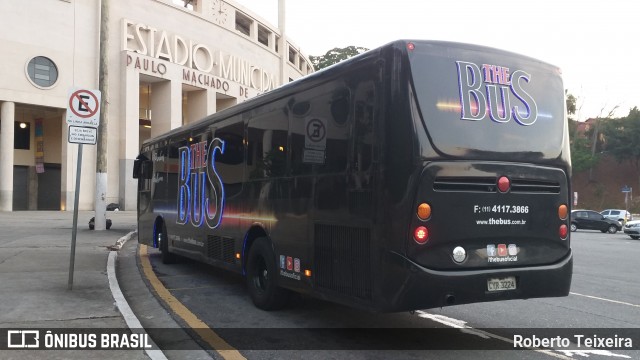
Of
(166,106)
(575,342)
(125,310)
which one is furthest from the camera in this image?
(166,106)

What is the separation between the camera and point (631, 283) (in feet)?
34.7

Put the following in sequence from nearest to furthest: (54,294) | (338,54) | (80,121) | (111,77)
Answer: (54,294)
(80,121)
(111,77)
(338,54)

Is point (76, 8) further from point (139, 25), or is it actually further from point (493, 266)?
point (493, 266)

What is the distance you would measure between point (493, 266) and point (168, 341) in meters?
3.51

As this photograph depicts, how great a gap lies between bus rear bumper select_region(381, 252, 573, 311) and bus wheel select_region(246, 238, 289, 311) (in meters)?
2.34

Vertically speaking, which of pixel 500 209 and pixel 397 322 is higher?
pixel 500 209

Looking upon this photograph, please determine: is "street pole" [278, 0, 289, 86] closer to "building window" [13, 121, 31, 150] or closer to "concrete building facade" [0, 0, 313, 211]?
"concrete building facade" [0, 0, 313, 211]

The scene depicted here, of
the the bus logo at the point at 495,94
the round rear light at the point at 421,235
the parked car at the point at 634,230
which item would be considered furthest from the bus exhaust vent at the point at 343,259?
the parked car at the point at 634,230

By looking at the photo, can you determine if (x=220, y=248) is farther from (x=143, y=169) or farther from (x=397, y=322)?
(x=143, y=169)

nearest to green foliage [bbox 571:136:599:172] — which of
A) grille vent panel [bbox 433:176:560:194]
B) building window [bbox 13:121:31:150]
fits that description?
building window [bbox 13:121:31:150]

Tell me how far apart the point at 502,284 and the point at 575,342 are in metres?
1.48

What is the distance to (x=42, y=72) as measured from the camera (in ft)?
108

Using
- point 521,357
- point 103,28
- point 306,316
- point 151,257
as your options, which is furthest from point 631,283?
point 103,28

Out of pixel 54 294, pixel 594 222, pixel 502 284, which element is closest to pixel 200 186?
pixel 54 294
